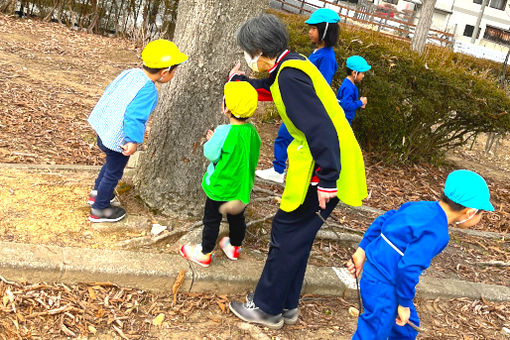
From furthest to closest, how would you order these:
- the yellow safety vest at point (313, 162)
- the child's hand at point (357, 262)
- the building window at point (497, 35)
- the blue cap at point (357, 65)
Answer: the building window at point (497, 35), the blue cap at point (357, 65), the child's hand at point (357, 262), the yellow safety vest at point (313, 162)

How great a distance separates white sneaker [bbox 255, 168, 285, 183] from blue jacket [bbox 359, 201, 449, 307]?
8.38ft

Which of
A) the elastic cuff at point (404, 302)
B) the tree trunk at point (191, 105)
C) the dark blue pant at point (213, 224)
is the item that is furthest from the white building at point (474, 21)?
the elastic cuff at point (404, 302)

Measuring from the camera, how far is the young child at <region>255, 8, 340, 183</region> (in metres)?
4.85

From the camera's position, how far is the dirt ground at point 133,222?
2992 mm

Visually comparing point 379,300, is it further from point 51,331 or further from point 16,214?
point 16,214

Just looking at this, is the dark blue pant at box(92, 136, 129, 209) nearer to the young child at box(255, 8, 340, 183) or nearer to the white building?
the young child at box(255, 8, 340, 183)

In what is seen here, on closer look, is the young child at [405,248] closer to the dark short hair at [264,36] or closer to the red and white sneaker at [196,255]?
the red and white sneaker at [196,255]

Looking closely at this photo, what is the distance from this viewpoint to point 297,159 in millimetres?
2729

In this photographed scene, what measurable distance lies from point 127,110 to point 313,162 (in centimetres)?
129

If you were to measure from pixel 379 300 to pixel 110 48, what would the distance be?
9.42m

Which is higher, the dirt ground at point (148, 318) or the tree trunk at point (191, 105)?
the tree trunk at point (191, 105)

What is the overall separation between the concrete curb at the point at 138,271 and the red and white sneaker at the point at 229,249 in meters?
0.06

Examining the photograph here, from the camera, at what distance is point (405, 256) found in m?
2.46

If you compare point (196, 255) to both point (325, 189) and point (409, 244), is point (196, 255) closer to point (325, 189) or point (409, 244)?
point (325, 189)
